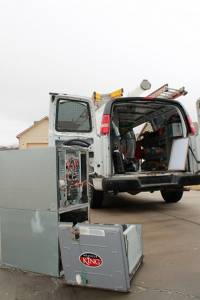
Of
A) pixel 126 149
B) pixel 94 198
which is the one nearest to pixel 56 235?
pixel 94 198

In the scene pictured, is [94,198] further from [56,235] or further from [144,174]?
[56,235]

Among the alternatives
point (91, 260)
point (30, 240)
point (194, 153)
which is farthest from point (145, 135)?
point (91, 260)

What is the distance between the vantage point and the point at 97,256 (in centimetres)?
281

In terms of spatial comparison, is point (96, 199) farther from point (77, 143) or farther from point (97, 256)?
point (97, 256)

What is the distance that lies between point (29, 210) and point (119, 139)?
352cm

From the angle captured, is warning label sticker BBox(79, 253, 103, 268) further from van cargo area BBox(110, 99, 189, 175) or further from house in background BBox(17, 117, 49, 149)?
house in background BBox(17, 117, 49, 149)

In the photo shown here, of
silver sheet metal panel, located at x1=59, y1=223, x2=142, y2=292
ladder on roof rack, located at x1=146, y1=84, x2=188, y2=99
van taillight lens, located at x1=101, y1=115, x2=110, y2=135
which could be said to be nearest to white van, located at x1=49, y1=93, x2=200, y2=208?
van taillight lens, located at x1=101, y1=115, x2=110, y2=135

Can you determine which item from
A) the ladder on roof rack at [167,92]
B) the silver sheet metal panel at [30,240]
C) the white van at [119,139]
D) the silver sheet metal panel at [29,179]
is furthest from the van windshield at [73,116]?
the silver sheet metal panel at [30,240]

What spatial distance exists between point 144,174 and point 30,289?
323 cm

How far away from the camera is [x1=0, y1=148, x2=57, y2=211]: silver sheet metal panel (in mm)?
3148

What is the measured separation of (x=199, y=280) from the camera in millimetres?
2936

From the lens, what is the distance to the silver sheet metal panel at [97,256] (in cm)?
276

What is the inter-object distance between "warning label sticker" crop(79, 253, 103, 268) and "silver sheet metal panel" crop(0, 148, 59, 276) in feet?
1.06

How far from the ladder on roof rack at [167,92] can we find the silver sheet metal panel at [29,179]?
3659 mm
